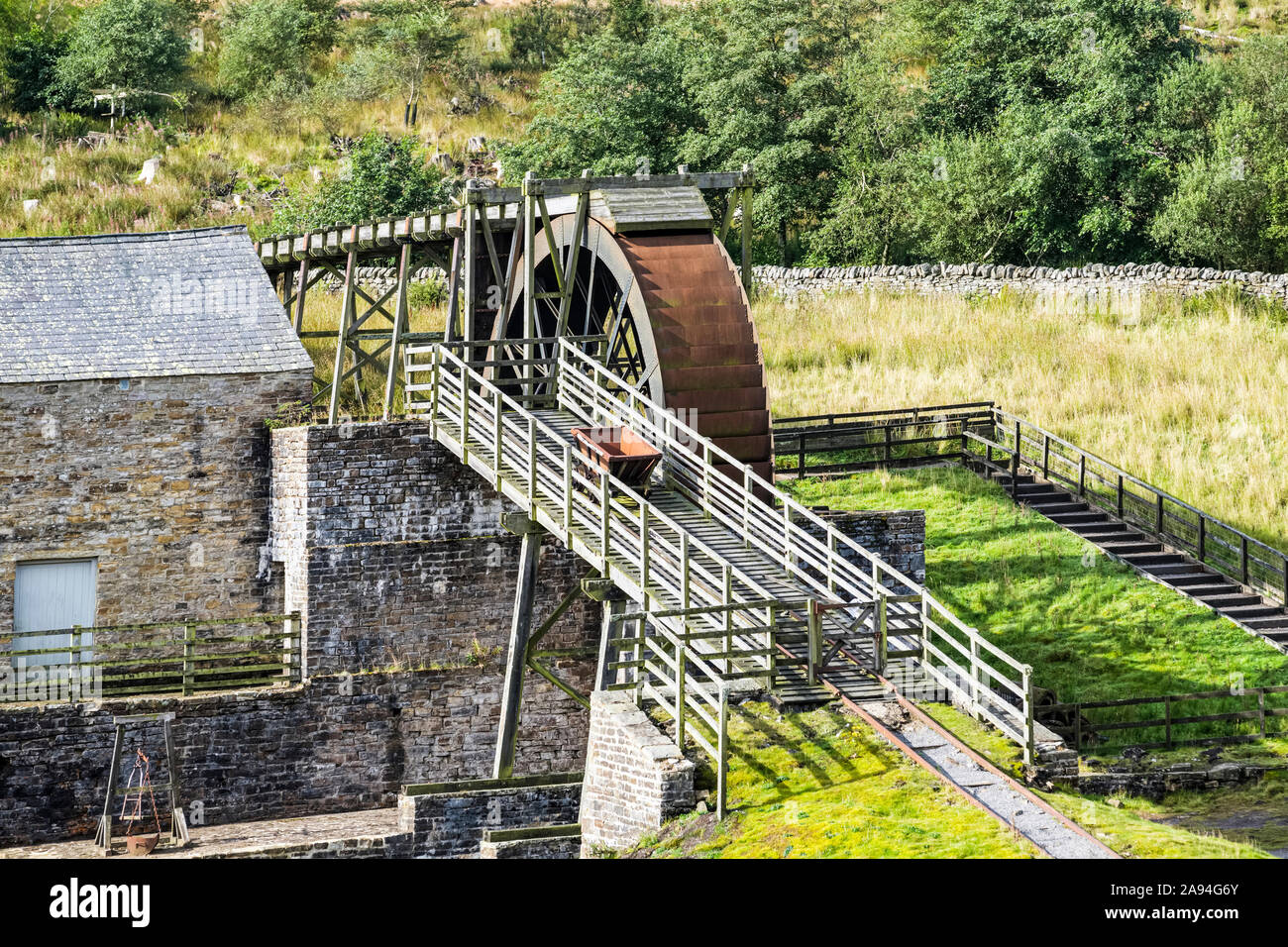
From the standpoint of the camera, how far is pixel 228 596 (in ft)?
75.7

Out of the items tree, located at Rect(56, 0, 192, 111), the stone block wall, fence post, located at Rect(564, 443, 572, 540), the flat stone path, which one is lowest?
the flat stone path

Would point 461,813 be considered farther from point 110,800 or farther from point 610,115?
point 610,115

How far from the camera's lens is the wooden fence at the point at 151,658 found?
67.6 ft

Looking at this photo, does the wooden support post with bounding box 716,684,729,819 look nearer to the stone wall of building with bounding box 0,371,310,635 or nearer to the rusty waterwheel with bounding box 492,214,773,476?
the rusty waterwheel with bounding box 492,214,773,476

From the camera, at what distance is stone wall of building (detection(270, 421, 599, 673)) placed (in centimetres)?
2053

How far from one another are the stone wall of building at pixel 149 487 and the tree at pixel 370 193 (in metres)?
15.8

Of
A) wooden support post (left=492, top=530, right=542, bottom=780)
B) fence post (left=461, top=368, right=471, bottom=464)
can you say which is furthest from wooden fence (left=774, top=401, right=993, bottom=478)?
wooden support post (left=492, top=530, right=542, bottom=780)

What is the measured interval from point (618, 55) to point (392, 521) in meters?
28.1

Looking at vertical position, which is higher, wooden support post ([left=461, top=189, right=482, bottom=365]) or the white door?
wooden support post ([left=461, top=189, right=482, bottom=365])

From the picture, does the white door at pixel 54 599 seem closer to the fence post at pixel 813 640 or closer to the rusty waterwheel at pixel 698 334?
the rusty waterwheel at pixel 698 334

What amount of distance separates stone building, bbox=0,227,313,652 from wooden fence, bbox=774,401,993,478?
8.60 metres

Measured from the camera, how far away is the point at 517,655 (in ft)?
64.3

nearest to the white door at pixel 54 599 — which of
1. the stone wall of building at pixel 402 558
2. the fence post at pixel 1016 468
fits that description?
the stone wall of building at pixel 402 558
